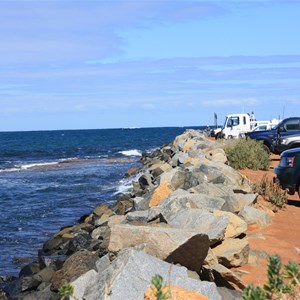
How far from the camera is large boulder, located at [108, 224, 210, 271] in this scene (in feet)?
25.5

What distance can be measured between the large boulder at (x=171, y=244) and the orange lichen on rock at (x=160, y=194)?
525 centimetres

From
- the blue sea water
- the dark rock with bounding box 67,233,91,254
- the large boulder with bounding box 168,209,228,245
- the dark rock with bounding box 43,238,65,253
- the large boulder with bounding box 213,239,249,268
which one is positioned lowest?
the blue sea water

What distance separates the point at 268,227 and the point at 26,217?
1088 centimetres

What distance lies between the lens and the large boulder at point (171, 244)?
779 centimetres

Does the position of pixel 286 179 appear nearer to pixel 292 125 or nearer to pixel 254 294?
pixel 254 294

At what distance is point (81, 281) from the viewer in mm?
7844

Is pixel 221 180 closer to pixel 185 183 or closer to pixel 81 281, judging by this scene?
pixel 185 183

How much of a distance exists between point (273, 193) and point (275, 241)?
160 inches

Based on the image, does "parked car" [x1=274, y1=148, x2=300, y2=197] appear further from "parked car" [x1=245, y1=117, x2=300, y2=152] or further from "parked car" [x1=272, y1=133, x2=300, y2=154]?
"parked car" [x1=245, y1=117, x2=300, y2=152]

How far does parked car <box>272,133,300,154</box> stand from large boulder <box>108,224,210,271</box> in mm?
19486

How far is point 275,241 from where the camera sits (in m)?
11.1

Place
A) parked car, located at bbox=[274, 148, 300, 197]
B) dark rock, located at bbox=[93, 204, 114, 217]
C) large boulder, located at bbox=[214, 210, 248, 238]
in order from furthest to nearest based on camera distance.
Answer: dark rock, located at bbox=[93, 204, 114, 217] → parked car, located at bbox=[274, 148, 300, 197] → large boulder, located at bbox=[214, 210, 248, 238]

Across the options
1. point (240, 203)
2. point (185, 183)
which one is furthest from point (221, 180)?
point (240, 203)

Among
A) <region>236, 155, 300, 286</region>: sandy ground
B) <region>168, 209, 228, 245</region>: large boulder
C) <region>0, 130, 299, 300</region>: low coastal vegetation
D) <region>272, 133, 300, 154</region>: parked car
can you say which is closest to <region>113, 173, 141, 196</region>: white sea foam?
<region>272, 133, 300, 154</region>: parked car
